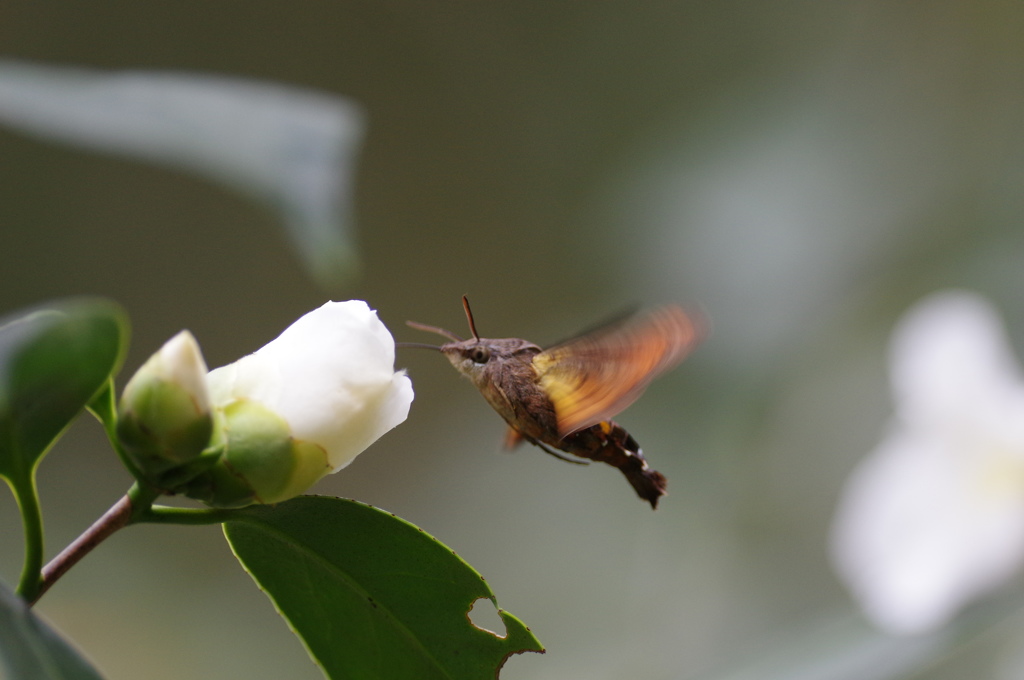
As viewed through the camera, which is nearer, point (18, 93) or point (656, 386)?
point (18, 93)

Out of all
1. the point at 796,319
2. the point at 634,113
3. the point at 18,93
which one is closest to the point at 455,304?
the point at 634,113

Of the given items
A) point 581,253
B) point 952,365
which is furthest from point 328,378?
point 581,253

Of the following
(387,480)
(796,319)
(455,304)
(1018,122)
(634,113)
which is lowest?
(387,480)

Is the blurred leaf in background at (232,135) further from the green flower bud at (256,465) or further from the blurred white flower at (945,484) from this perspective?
the blurred white flower at (945,484)

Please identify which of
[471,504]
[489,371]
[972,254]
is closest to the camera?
[489,371]

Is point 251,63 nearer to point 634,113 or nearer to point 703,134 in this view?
point 634,113

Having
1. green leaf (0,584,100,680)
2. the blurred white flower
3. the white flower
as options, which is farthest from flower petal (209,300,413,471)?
the blurred white flower

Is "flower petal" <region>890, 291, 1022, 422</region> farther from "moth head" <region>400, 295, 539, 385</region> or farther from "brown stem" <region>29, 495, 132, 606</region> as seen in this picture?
"brown stem" <region>29, 495, 132, 606</region>
